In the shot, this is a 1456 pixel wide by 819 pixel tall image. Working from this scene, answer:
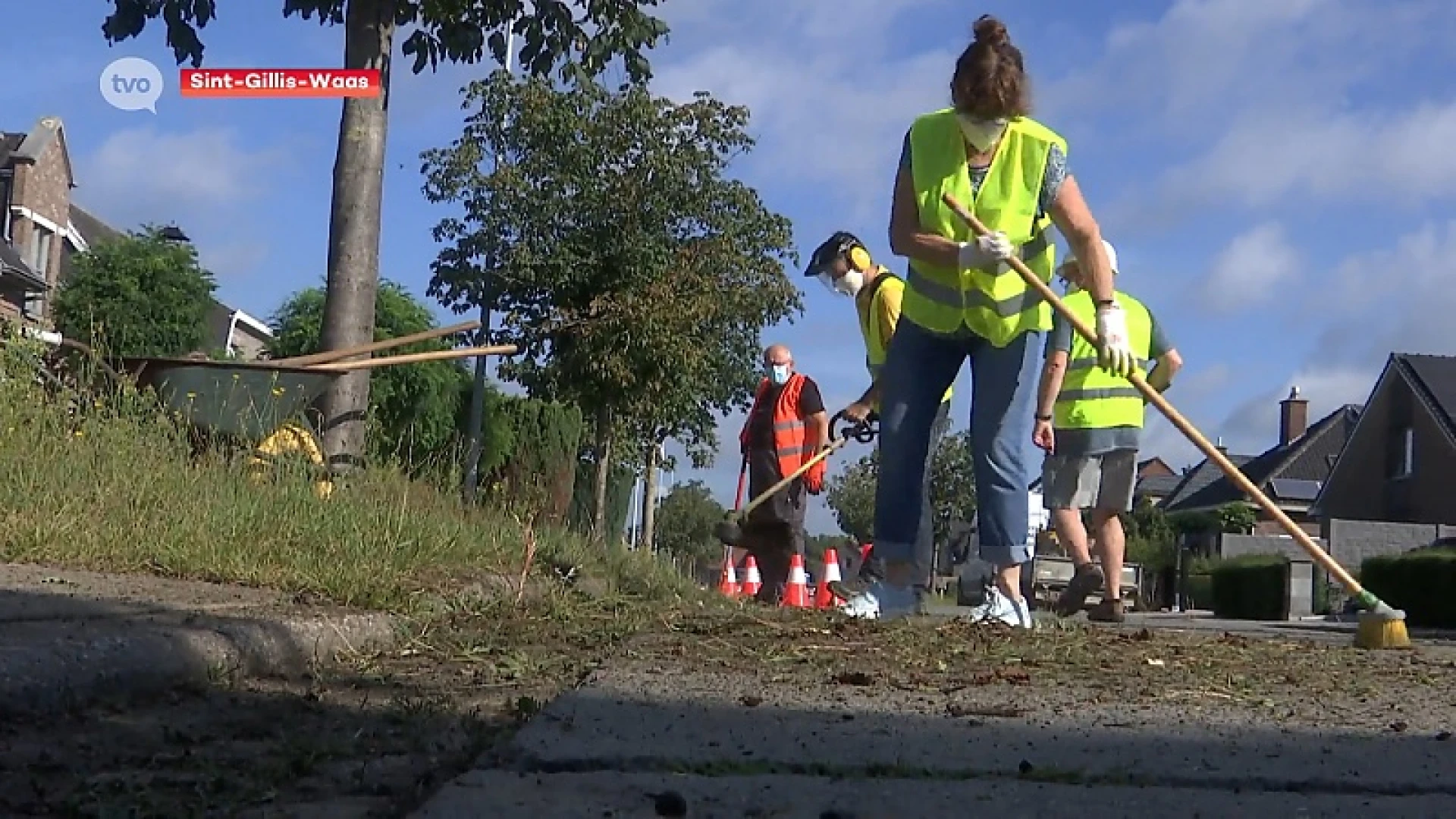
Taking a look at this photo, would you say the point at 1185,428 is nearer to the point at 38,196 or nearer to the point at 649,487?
the point at 649,487

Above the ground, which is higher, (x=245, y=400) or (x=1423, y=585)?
(x=245, y=400)

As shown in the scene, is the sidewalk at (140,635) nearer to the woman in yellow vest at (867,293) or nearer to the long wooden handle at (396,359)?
the long wooden handle at (396,359)

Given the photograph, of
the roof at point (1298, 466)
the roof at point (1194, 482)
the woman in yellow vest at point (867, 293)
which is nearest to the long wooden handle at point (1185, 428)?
the woman in yellow vest at point (867, 293)

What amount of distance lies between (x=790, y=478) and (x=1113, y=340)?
11.0 feet

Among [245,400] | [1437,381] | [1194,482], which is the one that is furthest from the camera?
[1194,482]

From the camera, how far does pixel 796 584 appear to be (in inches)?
409

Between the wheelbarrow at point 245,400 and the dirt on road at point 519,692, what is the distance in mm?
1837

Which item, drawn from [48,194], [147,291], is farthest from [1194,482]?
[147,291]

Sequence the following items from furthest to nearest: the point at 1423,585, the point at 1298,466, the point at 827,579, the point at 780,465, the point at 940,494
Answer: the point at 1298,466 → the point at 940,494 → the point at 1423,585 → the point at 827,579 → the point at 780,465

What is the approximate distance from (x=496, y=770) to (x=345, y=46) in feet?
20.3

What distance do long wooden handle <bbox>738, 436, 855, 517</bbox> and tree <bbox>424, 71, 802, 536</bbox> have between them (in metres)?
10.3

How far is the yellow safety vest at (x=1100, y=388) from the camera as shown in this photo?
344 inches

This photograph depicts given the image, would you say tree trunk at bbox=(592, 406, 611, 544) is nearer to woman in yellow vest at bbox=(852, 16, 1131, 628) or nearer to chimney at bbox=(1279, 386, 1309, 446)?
woman in yellow vest at bbox=(852, 16, 1131, 628)

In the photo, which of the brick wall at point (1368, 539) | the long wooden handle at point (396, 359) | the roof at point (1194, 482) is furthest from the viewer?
the roof at point (1194, 482)
